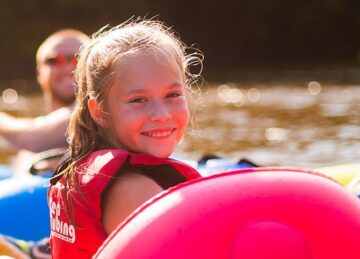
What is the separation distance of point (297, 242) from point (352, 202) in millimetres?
153

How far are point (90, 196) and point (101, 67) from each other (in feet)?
0.90

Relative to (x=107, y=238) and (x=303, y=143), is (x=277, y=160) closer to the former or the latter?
(x=303, y=143)

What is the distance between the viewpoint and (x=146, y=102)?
6.14 feet

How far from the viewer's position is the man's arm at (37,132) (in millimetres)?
3891

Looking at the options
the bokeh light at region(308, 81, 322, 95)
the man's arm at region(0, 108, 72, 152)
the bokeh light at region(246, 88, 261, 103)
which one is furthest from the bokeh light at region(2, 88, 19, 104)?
the man's arm at region(0, 108, 72, 152)

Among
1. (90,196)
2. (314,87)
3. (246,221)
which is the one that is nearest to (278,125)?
(314,87)

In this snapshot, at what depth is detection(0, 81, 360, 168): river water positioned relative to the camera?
6.19 m

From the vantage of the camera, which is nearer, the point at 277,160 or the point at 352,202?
the point at 352,202

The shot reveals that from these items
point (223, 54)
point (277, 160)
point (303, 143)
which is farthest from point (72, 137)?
point (223, 54)

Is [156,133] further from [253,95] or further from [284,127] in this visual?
[253,95]

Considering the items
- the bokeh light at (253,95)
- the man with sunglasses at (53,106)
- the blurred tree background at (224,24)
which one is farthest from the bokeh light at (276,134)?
the blurred tree background at (224,24)

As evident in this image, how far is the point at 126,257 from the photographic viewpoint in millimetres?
1615

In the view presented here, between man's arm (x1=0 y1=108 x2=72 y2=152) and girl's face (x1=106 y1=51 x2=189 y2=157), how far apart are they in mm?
2004

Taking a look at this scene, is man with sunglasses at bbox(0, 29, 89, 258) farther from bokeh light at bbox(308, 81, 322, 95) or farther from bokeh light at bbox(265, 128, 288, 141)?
bokeh light at bbox(308, 81, 322, 95)
